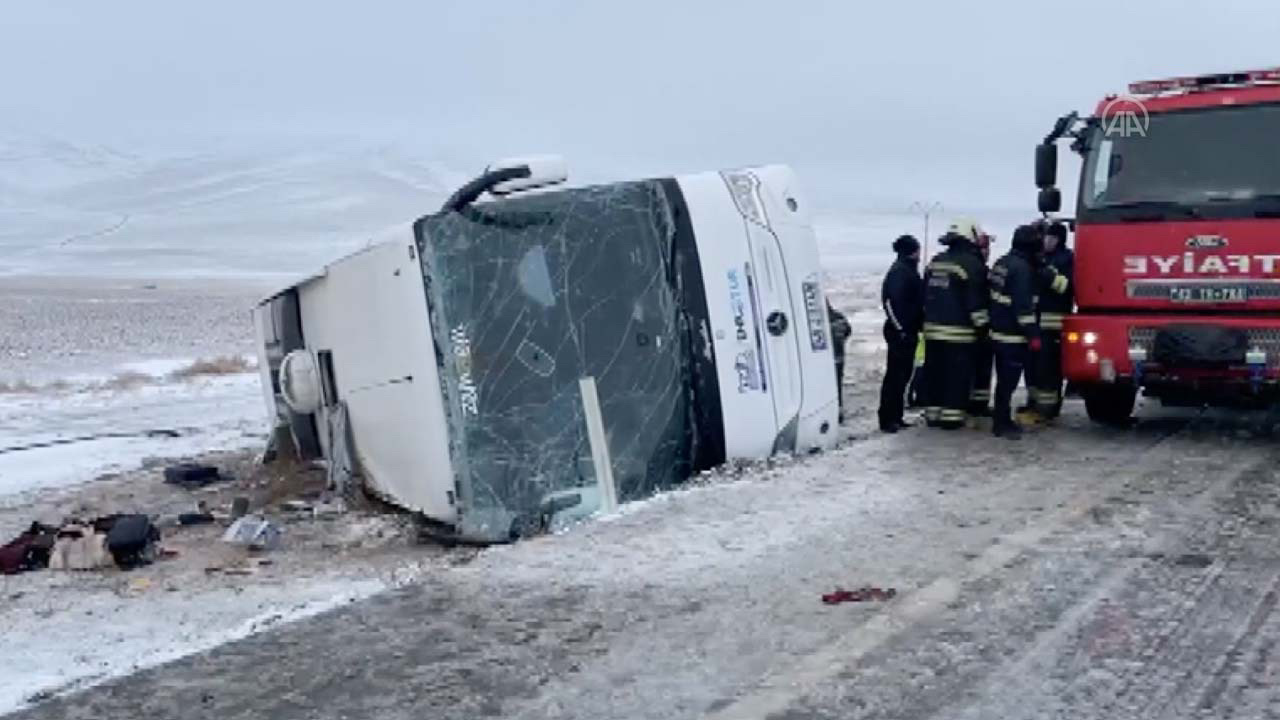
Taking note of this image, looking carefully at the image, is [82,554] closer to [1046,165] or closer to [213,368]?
[1046,165]

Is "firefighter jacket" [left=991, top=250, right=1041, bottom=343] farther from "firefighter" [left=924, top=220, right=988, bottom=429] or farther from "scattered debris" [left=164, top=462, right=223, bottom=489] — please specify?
"scattered debris" [left=164, top=462, right=223, bottom=489]

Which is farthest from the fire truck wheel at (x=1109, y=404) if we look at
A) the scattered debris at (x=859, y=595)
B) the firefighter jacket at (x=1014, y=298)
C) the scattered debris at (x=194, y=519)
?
the scattered debris at (x=194, y=519)

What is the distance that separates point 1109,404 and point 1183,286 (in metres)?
1.55

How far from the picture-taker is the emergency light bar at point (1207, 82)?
9.67 m

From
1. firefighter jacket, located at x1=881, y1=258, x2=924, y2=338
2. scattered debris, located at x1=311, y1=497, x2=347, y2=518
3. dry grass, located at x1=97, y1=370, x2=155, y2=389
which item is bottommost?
scattered debris, located at x1=311, y1=497, x2=347, y2=518

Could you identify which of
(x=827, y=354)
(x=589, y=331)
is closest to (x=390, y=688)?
(x=589, y=331)

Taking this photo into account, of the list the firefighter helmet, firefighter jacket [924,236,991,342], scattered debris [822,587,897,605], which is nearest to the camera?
scattered debris [822,587,897,605]

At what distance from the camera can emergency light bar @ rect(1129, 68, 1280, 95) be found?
9672 millimetres

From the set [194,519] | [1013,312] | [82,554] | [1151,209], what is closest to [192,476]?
[194,519]

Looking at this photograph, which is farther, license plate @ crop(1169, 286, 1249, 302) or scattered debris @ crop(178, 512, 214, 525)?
scattered debris @ crop(178, 512, 214, 525)

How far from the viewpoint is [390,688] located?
5.02 m

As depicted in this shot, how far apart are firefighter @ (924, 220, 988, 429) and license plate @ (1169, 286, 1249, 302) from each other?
136 cm

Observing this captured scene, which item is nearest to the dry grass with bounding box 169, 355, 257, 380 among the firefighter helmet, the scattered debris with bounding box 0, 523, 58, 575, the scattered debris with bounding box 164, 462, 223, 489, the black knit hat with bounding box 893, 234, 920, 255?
the scattered debris with bounding box 164, 462, 223, 489

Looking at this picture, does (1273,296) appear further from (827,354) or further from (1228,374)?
(827,354)
